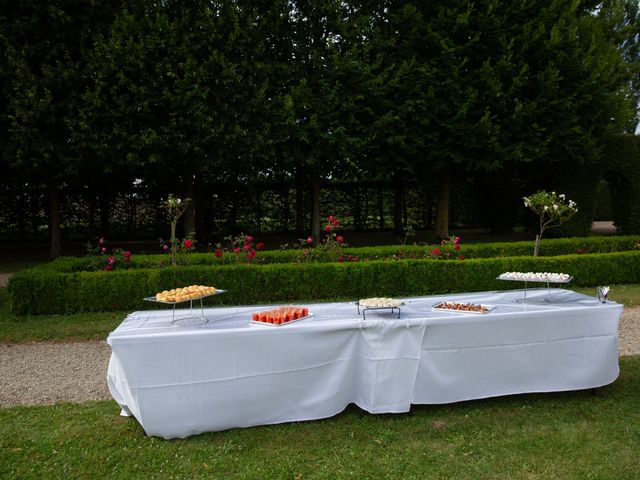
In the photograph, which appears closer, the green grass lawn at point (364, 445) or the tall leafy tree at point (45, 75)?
the green grass lawn at point (364, 445)

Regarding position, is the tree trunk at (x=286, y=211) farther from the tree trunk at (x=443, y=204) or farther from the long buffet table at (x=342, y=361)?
the long buffet table at (x=342, y=361)

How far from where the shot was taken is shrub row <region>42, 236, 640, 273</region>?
9.45m

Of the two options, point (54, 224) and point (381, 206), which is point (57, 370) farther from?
point (381, 206)

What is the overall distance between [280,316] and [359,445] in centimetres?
117

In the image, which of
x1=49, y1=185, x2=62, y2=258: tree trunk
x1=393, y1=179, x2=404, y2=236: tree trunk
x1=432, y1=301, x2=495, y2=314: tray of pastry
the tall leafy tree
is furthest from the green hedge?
x1=393, y1=179, x2=404, y2=236: tree trunk

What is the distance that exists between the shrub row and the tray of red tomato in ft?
18.2

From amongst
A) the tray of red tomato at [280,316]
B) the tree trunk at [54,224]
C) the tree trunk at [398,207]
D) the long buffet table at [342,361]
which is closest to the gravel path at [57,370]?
the long buffet table at [342,361]

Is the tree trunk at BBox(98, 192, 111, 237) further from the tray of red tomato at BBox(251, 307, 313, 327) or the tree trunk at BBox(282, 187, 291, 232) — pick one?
the tray of red tomato at BBox(251, 307, 313, 327)

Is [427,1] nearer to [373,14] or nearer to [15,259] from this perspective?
[373,14]

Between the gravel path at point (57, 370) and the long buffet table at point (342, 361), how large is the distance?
1.04 m

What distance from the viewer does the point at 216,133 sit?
12859 mm

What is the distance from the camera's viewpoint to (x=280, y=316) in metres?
4.05

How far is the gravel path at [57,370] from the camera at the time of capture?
15.9 ft

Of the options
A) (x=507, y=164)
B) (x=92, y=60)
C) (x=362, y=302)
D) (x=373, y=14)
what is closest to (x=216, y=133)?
(x=92, y=60)
